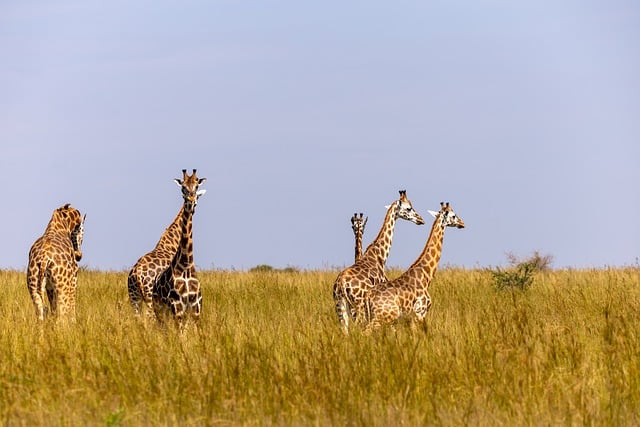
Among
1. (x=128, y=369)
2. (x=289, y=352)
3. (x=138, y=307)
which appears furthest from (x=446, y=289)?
(x=128, y=369)

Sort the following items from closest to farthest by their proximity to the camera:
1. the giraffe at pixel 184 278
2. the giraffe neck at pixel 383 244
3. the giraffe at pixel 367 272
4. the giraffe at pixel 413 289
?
the giraffe at pixel 413 289 → the giraffe at pixel 184 278 → the giraffe at pixel 367 272 → the giraffe neck at pixel 383 244

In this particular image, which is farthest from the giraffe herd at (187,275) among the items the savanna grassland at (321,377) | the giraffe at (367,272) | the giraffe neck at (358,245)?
the giraffe neck at (358,245)

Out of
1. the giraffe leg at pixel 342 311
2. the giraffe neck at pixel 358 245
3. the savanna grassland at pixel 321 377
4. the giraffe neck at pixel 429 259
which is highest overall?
A: the giraffe neck at pixel 358 245

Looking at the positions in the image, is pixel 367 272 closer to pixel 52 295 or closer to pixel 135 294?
pixel 135 294

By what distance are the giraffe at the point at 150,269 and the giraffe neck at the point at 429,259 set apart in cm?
316

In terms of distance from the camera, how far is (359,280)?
1280 centimetres

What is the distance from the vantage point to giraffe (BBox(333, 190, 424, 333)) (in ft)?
41.8

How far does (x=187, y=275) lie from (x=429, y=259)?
2997 millimetres

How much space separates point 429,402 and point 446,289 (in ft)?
33.8

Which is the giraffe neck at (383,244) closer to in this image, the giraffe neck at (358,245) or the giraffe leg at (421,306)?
the giraffe leg at (421,306)

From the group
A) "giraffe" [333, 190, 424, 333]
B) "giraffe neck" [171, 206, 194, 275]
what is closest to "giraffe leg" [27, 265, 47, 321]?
"giraffe neck" [171, 206, 194, 275]

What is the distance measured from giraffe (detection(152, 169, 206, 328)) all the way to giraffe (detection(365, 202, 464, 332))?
81.7 inches

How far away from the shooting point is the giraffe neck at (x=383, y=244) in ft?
44.5

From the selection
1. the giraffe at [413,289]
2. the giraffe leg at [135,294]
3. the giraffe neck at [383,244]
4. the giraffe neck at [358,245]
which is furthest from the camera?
the giraffe neck at [358,245]
